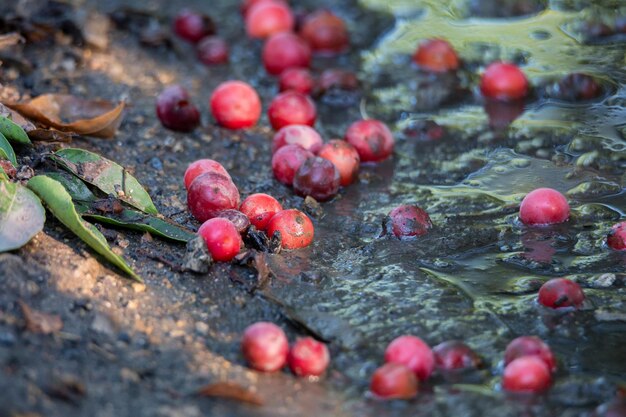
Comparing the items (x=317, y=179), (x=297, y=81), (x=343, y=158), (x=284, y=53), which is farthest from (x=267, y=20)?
(x=317, y=179)

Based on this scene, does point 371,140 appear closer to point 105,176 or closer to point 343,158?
point 343,158

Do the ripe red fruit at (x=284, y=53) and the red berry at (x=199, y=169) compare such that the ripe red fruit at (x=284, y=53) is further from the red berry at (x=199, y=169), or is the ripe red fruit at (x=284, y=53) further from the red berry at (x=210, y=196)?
the red berry at (x=210, y=196)

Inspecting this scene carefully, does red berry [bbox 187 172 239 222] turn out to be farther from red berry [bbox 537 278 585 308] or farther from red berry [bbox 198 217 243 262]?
red berry [bbox 537 278 585 308]

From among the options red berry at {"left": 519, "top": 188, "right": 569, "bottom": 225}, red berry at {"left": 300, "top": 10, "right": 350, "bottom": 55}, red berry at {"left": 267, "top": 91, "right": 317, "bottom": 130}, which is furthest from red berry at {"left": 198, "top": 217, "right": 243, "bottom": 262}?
red berry at {"left": 300, "top": 10, "right": 350, "bottom": 55}

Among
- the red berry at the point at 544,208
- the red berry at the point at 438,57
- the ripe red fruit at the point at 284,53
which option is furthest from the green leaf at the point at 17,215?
the red berry at the point at 438,57

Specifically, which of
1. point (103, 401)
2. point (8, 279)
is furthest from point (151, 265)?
point (103, 401)

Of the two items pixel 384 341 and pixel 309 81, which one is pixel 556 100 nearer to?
pixel 309 81
